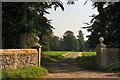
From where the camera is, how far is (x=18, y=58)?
19.5m

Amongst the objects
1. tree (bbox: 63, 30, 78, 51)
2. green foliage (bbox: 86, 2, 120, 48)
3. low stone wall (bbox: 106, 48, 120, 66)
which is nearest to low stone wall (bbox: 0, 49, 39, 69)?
low stone wall (bbox: 106, 48, 120, 66)

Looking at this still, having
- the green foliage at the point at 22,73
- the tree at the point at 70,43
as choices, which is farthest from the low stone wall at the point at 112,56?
the tree at the point at 70,43

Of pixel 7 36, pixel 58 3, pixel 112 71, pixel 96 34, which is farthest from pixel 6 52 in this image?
pixel 96 34

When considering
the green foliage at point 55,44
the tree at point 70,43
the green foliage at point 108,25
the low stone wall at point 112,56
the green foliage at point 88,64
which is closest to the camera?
the low stone wall at point 112,56

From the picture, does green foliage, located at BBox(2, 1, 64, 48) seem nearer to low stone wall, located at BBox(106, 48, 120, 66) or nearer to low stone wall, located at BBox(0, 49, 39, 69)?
low stone wall, located at BBox(0, 49, 39, 69)

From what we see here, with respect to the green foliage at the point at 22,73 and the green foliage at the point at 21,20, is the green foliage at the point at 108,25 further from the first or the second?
the green foliage at the point at 22,73

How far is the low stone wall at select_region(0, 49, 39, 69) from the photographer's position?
60.3ft

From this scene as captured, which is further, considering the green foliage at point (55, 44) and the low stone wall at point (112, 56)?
the green foliage at point (55, 44)

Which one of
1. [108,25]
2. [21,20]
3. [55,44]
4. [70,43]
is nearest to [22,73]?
[21,20]

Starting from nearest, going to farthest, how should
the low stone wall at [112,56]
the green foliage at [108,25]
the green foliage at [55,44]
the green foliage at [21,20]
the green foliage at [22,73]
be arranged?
the green foliage at [22,73]
the low stone wall at [112,56]
the green foliage at [21,20]
the green foliage at [108,25]
the green foliage at [55,44]

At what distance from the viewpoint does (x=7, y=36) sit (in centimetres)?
2723

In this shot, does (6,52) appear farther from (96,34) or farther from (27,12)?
(96,34)

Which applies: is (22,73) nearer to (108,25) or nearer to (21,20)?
(21,20)

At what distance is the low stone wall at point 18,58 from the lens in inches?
724
